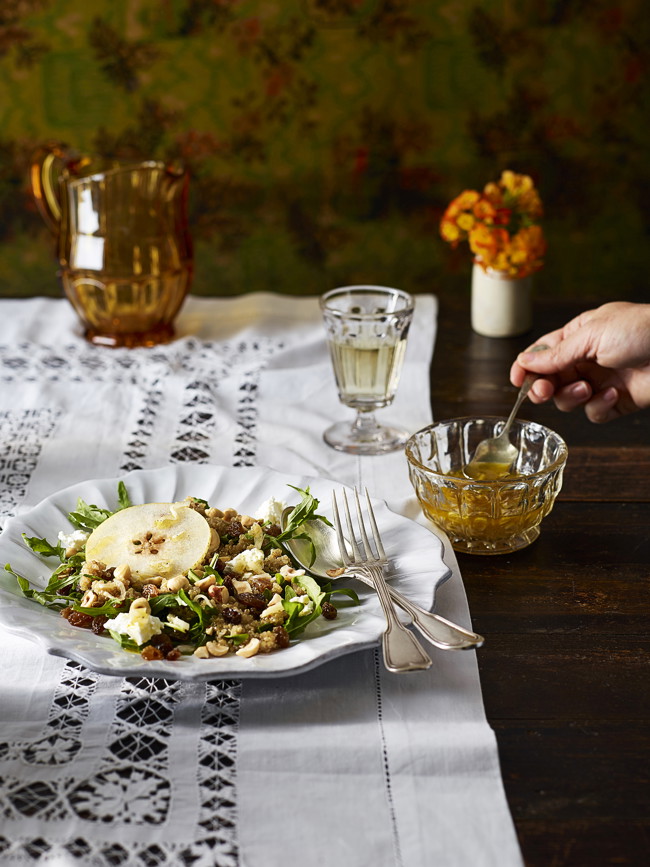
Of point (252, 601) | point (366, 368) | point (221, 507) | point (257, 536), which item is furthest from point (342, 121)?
point (252, 601)

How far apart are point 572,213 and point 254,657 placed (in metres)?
1.91

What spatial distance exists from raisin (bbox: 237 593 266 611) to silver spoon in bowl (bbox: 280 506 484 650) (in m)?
0.08

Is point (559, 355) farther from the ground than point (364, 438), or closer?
farther from the ground

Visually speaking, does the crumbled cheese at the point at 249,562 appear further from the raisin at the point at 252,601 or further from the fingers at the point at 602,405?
the fingers at the point at 602,405

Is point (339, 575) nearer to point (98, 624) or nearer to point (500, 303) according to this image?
point (98, 624)

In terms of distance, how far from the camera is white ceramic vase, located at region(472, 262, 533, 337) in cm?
169

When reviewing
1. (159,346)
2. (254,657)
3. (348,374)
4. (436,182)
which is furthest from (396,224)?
(254,657)

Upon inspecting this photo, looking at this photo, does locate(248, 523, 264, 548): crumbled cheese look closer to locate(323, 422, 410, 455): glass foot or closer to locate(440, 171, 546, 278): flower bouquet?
locate(323, 422, 410, 455): glass foot

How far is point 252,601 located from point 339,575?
10 centimetres

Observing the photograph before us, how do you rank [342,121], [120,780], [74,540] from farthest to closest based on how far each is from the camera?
[342,121] → [74,540] → [120,780]

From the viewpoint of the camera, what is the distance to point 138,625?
0.80m

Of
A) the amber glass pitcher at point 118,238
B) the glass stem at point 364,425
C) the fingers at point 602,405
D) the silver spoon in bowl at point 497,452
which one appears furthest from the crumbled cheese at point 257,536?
the amber glass pitcher at point 118,238

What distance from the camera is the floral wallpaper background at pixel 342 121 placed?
2.23m

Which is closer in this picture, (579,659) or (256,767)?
(256,767)
